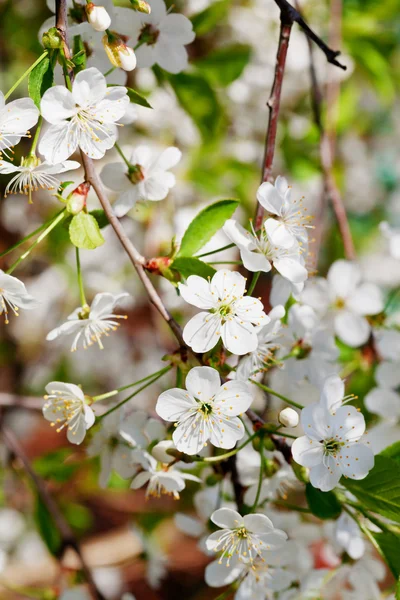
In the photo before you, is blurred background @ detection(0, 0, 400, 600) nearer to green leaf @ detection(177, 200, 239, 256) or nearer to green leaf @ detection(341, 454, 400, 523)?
green leaf @ detection(177, 200, 239, 256)

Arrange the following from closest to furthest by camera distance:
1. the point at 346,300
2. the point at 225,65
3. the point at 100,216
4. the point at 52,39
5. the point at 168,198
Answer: the point at 52,39 → the point at 100,216 → the point at 346,300 → the point at 225,65 → the point at 168,198

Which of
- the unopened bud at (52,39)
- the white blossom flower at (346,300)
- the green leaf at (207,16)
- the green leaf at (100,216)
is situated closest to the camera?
the unopened bud at (52,39)

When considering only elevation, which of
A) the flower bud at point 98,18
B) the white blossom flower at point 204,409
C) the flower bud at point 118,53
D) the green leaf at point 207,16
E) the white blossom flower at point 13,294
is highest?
the flower bud at point 98,18

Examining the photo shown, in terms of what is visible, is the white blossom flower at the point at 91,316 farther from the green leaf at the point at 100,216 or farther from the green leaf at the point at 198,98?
the green leaf at the point at 198,98

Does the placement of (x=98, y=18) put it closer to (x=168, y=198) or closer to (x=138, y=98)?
(x=138, y=98)

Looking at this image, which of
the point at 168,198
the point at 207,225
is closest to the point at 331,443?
the point at 207,225

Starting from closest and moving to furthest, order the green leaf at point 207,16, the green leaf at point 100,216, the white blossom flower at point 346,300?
the green leaf at point 100,216 → the white blossom flower at point 346,300 → the green leaf at point 207,16

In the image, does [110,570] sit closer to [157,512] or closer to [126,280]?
[157,512]

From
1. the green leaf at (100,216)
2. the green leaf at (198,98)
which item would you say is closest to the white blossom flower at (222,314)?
the green leaf at (100,216)
